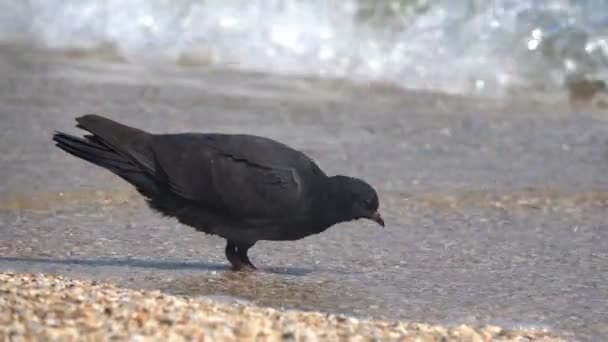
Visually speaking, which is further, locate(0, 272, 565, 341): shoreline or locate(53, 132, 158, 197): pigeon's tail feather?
locate(53, 132, 158, 197): pigeon's tail feather

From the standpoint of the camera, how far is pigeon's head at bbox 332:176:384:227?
537 cm

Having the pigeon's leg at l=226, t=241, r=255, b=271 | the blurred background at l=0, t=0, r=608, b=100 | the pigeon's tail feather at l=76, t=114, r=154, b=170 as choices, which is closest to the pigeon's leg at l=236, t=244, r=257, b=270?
the pigeon's leg at l=226, t=241, r=255, b=271

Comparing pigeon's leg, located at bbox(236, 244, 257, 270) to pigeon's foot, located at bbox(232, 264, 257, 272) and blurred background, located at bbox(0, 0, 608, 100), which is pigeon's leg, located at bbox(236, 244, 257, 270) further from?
blurred background, located at bbox(0, 0, 608, 100)

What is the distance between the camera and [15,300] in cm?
406

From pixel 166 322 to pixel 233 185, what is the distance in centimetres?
149

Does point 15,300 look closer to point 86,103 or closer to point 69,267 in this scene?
point 69,267

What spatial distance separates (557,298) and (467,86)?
486cm

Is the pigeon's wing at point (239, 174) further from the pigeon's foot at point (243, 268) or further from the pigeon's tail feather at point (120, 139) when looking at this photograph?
the pigeon's foot at point (243, 268)

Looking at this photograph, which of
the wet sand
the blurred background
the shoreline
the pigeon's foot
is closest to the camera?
the shoreline

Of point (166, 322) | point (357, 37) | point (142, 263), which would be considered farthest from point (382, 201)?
point (357, 37)

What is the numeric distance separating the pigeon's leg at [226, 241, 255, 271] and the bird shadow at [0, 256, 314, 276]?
33 mm

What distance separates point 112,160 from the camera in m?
5.39

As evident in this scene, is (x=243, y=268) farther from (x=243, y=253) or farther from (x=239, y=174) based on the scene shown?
(x=239, y=174)

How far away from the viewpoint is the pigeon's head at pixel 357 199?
17.6 ft
